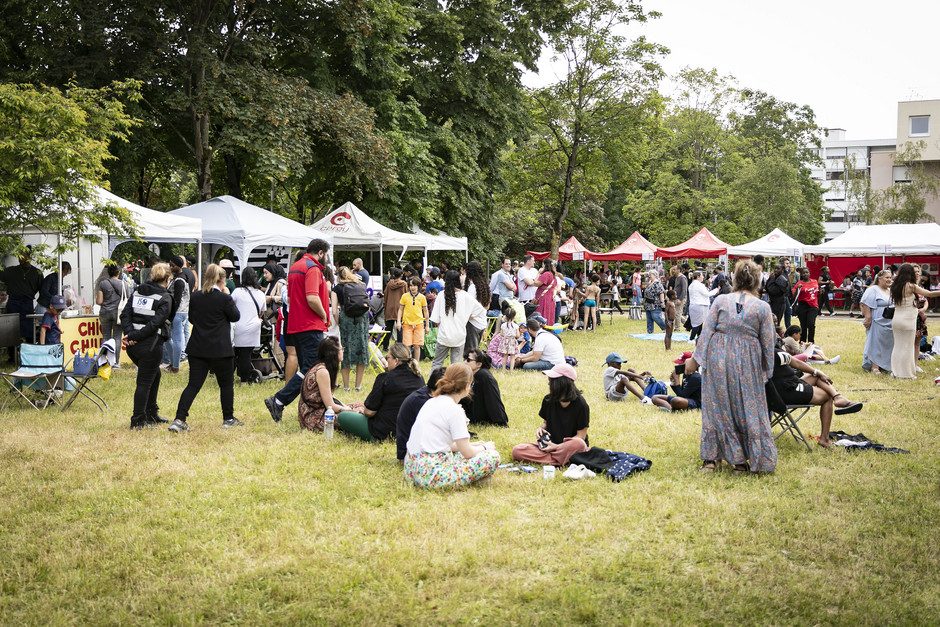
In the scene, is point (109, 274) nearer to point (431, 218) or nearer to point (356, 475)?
point (356, 475)

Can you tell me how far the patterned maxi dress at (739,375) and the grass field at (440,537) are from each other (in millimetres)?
292

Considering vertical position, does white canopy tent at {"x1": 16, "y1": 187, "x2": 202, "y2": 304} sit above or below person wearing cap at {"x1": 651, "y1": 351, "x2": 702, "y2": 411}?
above

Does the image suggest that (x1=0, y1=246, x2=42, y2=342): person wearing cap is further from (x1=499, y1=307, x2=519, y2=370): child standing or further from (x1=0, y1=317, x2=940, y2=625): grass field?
(x1=499, y1=307, x2=519, y2=370): child standing

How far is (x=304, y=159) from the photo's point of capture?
52.9ft

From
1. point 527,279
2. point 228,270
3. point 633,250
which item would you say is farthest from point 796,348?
point 633,250

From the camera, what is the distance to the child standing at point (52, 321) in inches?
391

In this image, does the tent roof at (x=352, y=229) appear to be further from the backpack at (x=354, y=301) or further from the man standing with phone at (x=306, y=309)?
the man standing with phone at (x=306, y=309)

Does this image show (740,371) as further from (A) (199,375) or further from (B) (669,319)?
(B) (669,319)

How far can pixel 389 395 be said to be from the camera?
21.6 ft

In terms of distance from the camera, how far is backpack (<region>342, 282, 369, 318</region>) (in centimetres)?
954

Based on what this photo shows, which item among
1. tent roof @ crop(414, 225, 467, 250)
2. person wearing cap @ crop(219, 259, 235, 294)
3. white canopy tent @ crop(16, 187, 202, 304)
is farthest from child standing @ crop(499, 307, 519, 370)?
tent roof @ crop(414, 225, 467, 250)

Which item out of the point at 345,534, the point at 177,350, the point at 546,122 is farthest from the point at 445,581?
the point at 546,122

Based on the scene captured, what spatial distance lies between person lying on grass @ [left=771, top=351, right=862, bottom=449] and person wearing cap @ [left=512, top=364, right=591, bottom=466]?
68.1 inches

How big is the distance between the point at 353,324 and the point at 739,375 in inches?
222
